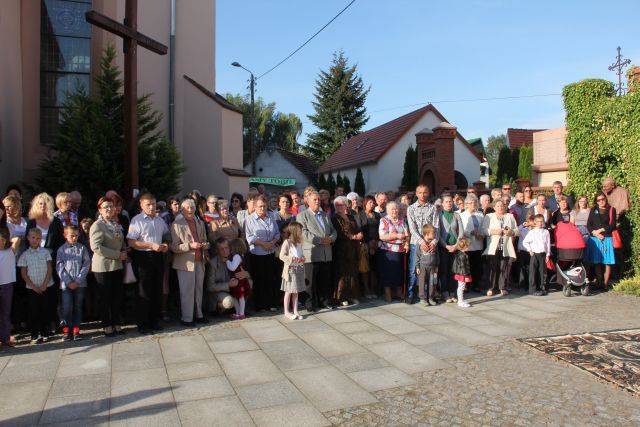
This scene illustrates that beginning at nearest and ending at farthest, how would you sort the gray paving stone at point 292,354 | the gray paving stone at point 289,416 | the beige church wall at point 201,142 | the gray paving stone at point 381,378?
1. the gray paving stone at point 289,416
2. the gray paving stone at point 381,378
3. the gray paving stone at point 292,354
4. the beige church wall at point 201,142

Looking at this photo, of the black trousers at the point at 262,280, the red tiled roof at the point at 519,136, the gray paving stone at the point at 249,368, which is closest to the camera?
the gray paving stone at the point at 249,368

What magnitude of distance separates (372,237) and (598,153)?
5588mm

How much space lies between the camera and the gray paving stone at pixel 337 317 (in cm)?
707

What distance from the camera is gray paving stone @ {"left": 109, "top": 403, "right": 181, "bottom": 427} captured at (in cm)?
383

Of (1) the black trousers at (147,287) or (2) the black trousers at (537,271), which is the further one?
(2) the black trousers at (537,271)

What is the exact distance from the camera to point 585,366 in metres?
4.98

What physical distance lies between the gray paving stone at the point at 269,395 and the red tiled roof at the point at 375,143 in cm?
2551

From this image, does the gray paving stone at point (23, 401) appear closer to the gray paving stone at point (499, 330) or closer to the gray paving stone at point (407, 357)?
the gray paving stone at point (407, 357)

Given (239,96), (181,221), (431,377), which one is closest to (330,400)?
(431,377)

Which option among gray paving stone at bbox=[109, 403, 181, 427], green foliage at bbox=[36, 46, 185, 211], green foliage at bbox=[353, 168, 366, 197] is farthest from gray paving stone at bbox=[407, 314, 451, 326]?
green foliage at bbox=[353, 168, 366, 197]

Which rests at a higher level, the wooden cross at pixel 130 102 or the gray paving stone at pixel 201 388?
the wooden cross at pixel 130 102

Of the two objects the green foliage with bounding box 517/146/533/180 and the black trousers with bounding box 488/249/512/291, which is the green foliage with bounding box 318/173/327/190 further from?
the black trousers with bounding box 488/249/512/291

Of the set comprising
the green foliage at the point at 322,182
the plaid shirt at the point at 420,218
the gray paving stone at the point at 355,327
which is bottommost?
the gray paving stone at the point at 355,327

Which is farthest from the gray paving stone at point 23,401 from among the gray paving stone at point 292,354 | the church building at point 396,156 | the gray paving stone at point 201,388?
the church building at point 396,156
